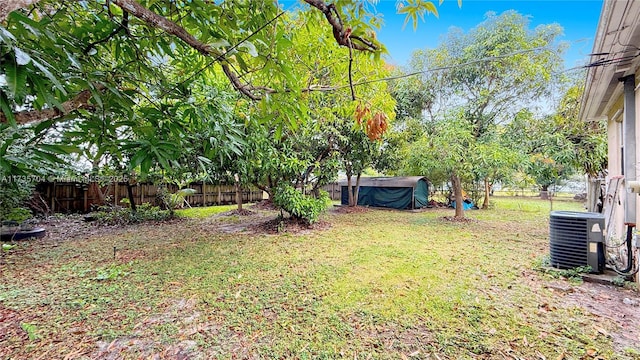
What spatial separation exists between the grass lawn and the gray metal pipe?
3.45 feet

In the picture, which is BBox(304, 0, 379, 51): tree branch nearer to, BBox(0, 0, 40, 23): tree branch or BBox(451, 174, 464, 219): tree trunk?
BBox(0, 0, 40, 23): tree branch

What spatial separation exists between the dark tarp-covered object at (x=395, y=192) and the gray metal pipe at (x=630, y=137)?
8639 millimetres

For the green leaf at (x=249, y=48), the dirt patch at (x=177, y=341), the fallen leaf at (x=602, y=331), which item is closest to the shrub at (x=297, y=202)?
the dirt patch at (x=177, y=341)

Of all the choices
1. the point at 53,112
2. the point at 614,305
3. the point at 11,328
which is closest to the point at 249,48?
the point at 53,112

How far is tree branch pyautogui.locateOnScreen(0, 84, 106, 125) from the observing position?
1397mm

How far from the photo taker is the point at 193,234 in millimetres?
6516

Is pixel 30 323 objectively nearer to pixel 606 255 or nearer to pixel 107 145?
pixel 107 145

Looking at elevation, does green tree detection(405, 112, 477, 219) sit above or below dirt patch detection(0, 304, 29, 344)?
above

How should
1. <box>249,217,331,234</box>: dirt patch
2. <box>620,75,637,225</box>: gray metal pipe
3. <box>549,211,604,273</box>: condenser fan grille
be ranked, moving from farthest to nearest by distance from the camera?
1. <box>249,217,331,234</box>: dirt patch
2. <box>549,211,604,273</box>: condenser fan grille
3. <box>620,75,637,225</box>: gray metal pipe

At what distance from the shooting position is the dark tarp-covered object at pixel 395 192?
468 inches

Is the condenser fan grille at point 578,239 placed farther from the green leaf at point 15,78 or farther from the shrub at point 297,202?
the green leaf at point 15,78

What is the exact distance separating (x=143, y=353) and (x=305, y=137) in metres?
5.13

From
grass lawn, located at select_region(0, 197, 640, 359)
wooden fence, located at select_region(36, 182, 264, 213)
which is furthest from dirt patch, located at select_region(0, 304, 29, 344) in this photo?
wooden fence, located at select_region(36, 182, 264, 213)

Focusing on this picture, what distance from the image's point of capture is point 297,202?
6.74 meters
